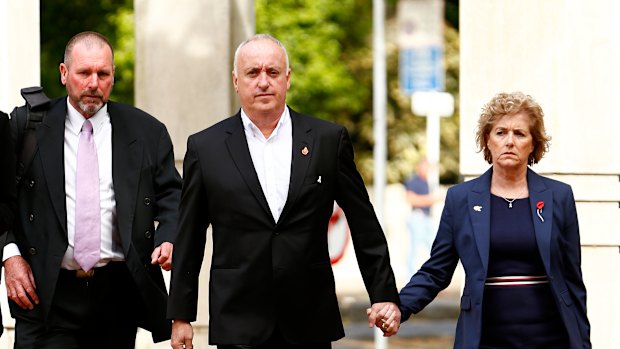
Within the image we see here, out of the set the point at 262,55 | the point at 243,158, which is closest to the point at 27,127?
the point at 243,158

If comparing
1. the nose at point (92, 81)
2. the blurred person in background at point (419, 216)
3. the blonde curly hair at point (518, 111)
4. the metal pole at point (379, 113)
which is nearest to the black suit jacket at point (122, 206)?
the nose at point (92, 81)

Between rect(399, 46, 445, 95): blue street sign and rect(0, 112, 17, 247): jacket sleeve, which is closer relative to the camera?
rect(0, 112, 17, 247): jacket sleeve

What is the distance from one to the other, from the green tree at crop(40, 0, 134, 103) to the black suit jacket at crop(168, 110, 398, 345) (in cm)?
2075

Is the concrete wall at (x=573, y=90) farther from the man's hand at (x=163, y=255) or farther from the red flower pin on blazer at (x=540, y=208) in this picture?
the man's hand at (x=163, y=255)

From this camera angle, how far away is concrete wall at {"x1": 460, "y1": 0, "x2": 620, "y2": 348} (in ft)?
29.5

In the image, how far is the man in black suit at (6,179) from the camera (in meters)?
6.45

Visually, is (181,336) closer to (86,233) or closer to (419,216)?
(86,233)

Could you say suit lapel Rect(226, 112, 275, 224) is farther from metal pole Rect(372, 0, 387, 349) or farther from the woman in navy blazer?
metal pole Rect(372, 0, 387, 349)

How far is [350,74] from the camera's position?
1500 inches

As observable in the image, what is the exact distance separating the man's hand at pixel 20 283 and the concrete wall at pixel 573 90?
121 inches

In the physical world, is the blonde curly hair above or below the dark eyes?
below

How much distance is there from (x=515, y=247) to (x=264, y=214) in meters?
1.02

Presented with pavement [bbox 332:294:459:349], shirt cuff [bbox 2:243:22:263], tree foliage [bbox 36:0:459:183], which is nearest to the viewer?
shirt cuff [bbox 2:243:22:263]

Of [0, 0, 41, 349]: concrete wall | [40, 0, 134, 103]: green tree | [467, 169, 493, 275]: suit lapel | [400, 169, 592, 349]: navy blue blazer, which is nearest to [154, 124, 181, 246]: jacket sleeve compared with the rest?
[400, 169, 592, 349]: navy blue blazer
